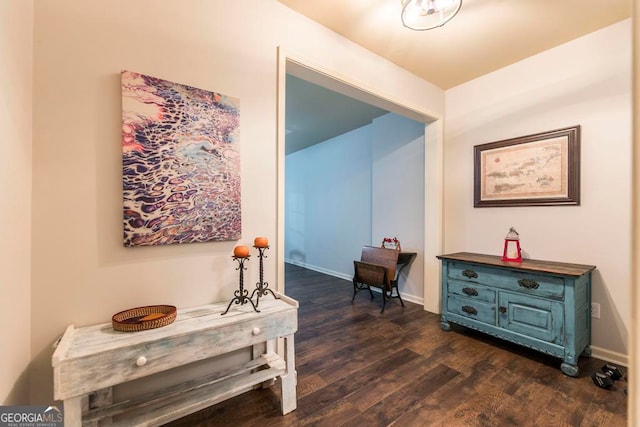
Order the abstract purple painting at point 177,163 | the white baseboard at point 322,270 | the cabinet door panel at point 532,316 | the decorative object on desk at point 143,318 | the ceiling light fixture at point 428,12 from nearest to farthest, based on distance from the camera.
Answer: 1. the decorative object on desk at point 143,318
2. the abstract purple painting at point 177,163
3. the ceiling light fixture at point 428,12
4. the cabinet door panel at point 532,316
5. the white baseboard at point 322,270

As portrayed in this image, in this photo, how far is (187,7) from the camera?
65.1 inches

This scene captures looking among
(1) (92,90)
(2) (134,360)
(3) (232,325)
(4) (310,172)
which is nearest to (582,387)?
(3) (232,325)

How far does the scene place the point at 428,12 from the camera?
6.19 ft

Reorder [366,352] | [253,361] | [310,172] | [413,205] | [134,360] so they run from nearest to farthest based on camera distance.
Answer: [134,360]
[253,361]
[366,352]
[413,205]
[310,172]

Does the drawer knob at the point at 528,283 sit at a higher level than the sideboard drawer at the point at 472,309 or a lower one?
higher

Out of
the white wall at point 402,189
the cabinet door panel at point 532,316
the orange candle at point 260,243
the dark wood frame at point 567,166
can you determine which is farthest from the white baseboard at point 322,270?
the orange candle at point 260,243

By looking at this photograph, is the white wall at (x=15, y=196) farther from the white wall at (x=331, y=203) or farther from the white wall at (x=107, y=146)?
the white wall at (x=331, y=203)

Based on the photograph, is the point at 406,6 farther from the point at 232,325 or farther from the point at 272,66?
the point at 232,325

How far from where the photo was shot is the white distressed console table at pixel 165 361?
1123mm

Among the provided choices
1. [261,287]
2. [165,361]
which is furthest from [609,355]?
[165,361]

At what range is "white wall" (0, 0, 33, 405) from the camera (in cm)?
106

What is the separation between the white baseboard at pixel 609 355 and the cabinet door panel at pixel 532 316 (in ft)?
1.85

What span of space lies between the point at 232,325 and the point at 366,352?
4.41ft

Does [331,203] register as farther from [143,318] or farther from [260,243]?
[143,318]
